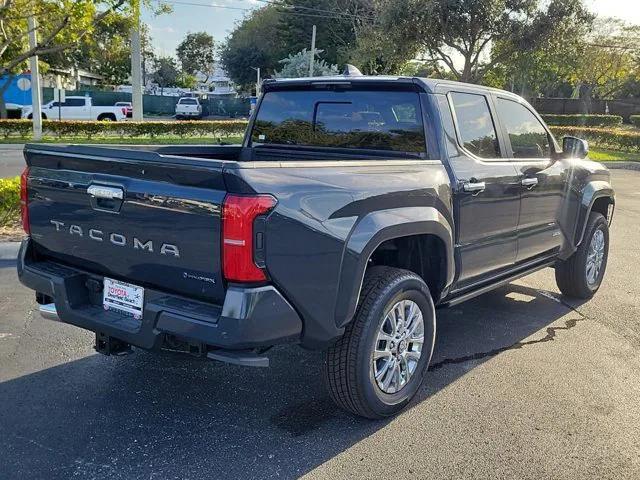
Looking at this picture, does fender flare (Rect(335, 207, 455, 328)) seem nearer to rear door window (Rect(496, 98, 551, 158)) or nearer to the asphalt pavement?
the asphalt pavement

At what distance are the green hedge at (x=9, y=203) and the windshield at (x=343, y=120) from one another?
4.41 metres

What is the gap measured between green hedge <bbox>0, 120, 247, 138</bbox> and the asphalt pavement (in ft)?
61.5

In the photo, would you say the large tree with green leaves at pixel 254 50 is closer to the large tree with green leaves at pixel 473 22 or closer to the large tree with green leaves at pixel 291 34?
the large tree with green leaves at pixel 291 34

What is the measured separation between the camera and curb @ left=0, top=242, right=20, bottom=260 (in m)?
6.71

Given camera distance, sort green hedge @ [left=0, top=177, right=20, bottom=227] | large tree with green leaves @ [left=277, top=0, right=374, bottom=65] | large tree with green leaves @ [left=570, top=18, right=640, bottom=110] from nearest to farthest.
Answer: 1. green hedge @ [left=0, top=177, right=20, bottom=227]
2. large tree with green leaves @ [left=277, top=0, right=374, bottom=65]
3. large tree with green leaves @ [left=570, top=18, right=640, bottom=110]

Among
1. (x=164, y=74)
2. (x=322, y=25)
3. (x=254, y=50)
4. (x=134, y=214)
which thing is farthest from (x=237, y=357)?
(x=164, y=74)

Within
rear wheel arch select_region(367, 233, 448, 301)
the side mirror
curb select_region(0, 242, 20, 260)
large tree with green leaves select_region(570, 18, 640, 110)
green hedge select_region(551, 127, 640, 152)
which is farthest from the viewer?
large tree with green leaves select_region(570, 18, 640, 110)

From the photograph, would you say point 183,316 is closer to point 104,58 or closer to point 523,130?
point 523,130

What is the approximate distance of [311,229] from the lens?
2902 mm

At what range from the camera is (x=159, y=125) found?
23531 millimetres

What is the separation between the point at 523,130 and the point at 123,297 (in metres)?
3.48

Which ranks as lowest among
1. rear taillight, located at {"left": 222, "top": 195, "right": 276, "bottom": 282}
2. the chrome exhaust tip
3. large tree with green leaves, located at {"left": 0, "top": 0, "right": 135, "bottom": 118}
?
the chrome exhaust tip

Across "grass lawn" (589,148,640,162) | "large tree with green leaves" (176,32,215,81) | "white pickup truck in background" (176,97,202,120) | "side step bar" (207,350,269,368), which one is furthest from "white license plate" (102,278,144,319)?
"large tree with green leaves" (176,32,215,81)

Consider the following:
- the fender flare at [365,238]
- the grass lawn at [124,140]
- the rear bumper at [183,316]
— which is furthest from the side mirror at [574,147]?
the grass lawn at [124,140]
